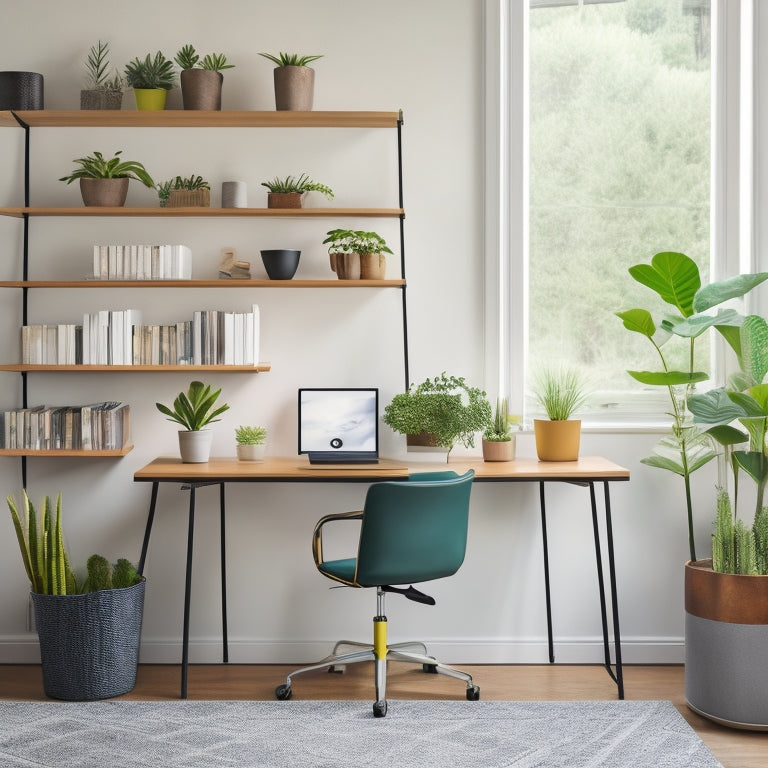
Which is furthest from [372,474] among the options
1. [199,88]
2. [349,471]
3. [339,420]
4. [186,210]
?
[199,88]

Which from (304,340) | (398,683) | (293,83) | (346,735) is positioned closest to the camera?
(346,735)

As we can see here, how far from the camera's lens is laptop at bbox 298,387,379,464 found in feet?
11.9

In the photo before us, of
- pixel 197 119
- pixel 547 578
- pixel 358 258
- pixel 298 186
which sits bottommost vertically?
pixel 547 578

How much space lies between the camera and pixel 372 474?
10.6 ft

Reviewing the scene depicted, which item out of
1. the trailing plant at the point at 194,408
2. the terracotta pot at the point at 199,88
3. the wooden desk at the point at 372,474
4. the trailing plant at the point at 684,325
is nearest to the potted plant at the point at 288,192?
the terracotta pot at the point at 199,88

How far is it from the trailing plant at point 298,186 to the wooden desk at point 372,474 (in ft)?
3.67

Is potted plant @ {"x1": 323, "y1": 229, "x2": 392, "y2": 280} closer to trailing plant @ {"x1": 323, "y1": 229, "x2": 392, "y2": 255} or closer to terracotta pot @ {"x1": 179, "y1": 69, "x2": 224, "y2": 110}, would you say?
trailing plant @ {"x1": 323, "y1": 229, "x2": 392, "y2": 255}

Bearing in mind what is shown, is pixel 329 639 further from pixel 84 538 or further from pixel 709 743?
pixel 709 743

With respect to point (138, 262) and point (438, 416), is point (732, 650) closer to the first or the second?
point (438, 416)

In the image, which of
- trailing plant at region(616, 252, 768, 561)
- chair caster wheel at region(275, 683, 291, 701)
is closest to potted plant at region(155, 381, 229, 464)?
chair caster wheel at region(275, 683, 291, 701)

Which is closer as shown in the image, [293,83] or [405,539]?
[405,539]

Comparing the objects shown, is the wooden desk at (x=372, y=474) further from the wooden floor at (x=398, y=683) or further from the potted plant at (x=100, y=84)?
the potted plant at (x=100, y=84)

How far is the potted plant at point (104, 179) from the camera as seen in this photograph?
3.58 m

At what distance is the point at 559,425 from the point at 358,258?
1065 millimetres
